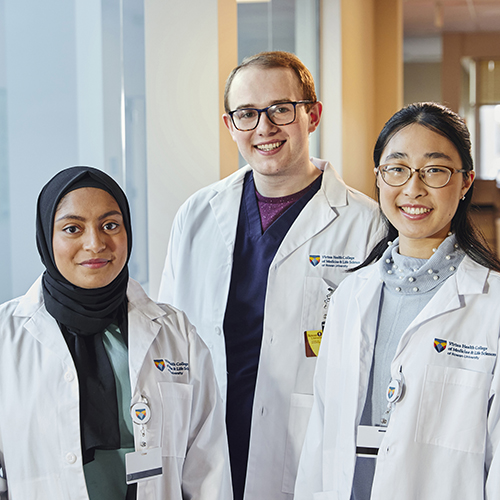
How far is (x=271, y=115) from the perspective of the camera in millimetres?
1780

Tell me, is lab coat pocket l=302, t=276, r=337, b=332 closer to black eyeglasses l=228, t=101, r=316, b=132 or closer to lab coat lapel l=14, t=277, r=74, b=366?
black eyeglasses l=228, t=101, r=316, b=132

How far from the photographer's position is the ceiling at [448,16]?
6672 mm

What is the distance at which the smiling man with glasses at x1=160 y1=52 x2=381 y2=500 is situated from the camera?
1.74 meters

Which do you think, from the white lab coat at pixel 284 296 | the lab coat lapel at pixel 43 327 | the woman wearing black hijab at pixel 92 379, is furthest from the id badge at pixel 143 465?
the white lab coat at pixel 284 296

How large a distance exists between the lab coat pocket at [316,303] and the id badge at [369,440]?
17.4 inches

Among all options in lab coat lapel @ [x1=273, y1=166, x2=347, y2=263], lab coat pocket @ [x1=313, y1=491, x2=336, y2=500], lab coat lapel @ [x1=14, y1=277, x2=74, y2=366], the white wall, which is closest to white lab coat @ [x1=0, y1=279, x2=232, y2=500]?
lab coat lapel @ [x1=14, y1=277, x2=74, y2=366]

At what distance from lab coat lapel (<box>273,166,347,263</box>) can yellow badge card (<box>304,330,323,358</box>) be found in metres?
0.24

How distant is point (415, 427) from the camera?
1.25 metres

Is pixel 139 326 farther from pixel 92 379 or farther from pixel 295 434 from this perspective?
pixel 295 434

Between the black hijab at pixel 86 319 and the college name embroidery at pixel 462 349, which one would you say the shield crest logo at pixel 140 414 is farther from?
the college name embroidery at pixel 462 349

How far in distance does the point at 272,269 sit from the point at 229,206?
0.97 feet

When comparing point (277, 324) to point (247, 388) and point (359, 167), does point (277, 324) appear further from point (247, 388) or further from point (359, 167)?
point (359, 167)

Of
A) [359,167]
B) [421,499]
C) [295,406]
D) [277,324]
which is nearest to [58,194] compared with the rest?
[277,324]

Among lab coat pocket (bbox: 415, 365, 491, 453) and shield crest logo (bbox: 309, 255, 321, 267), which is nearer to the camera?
lab coat pocket (bbox: 415, 365, 491, 453)
